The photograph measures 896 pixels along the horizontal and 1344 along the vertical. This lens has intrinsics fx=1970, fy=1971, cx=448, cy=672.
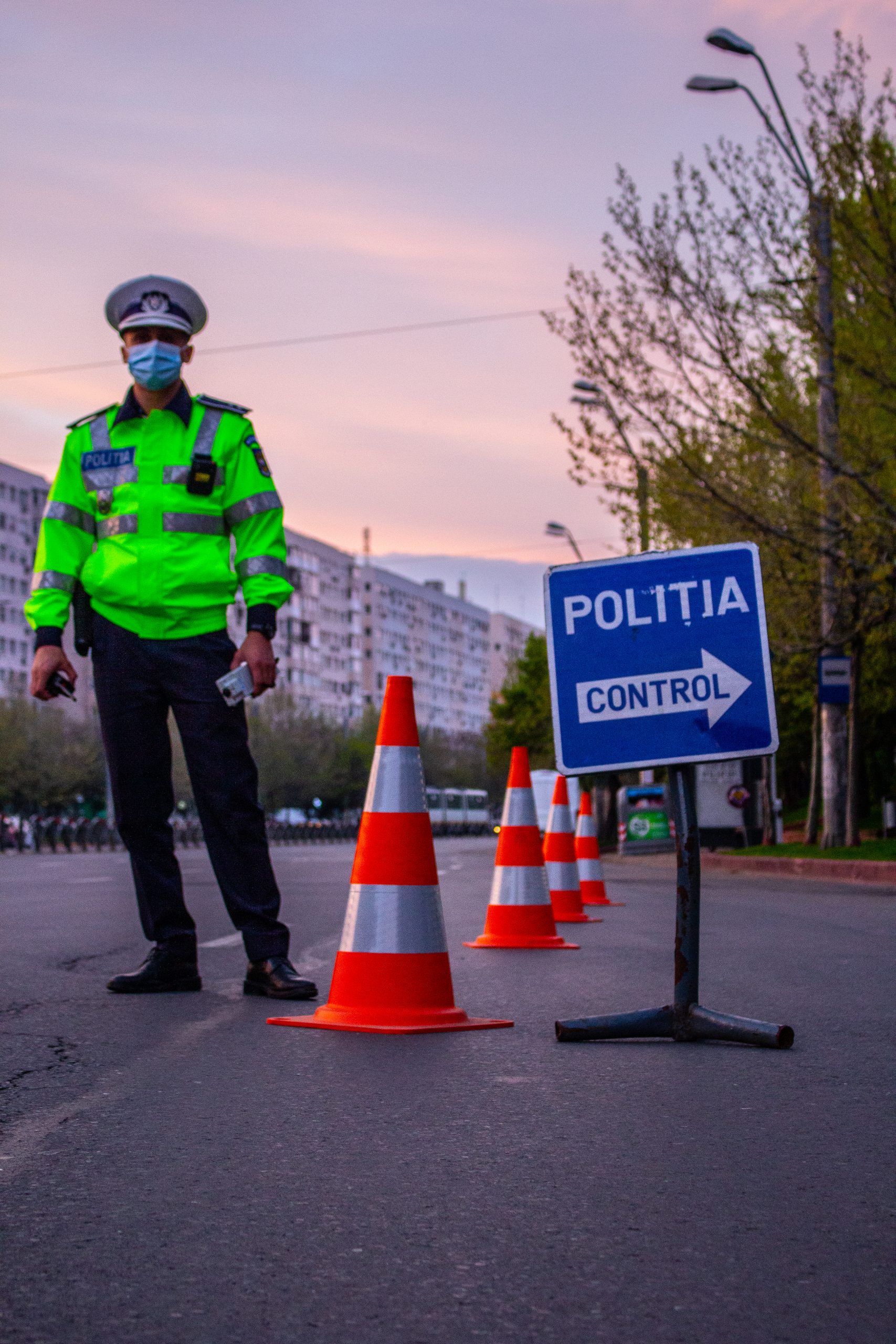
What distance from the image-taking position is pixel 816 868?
24.9 metres

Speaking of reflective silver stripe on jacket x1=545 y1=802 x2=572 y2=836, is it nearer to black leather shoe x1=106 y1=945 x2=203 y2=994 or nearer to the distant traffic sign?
black leather shoe x1=106 y1=945 x2=203 y2=994

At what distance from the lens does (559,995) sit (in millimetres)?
7414

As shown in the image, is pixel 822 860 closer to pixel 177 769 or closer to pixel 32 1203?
pixel 32 1203

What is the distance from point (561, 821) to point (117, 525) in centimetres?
722

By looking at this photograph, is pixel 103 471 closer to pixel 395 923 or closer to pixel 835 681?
pixel 395 923

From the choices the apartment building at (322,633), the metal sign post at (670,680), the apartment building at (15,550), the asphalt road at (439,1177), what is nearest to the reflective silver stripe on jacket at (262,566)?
the metal sign post at (670,680)

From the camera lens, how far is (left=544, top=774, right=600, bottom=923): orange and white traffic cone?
1331 cm

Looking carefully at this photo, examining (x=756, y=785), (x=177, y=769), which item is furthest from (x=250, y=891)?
(x=177, y=769)

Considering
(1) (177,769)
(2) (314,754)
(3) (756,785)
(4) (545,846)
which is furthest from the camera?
(2) (314,754)

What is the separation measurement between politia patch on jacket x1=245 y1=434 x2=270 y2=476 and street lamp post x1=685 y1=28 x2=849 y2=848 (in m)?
15.7

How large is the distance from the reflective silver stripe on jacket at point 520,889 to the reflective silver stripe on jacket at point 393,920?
3.85 metres

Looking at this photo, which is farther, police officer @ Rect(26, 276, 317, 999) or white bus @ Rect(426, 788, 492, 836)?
white bus @ Rect(426, 788, 492, 836)

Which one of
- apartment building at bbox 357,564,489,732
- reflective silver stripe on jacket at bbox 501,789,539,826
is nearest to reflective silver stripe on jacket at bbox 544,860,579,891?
reflective silver stripe on jacket at bbox 501,789,539,826

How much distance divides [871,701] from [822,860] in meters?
18.9
